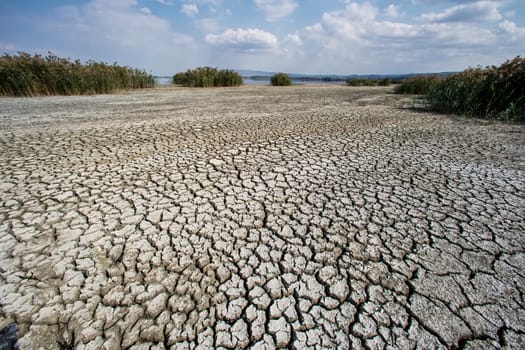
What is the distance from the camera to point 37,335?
3.12 feet

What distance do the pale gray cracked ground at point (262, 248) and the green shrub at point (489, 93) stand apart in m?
2.94

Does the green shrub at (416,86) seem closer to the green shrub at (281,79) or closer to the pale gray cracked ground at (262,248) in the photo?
the green shrub at (281,79)

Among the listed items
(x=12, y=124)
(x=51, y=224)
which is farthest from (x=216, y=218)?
(x=12, y=124)

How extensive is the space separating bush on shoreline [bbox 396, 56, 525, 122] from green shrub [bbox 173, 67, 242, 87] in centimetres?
1406

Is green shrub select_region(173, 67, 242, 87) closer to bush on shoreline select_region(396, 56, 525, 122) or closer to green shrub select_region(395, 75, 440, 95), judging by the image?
green shrub select_region(395, 75, 440, 95)

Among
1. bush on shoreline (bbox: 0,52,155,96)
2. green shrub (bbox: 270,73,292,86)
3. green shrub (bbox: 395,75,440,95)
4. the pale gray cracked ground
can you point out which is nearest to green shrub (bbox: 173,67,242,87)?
green shrub (bbox: 270,73,292,86)

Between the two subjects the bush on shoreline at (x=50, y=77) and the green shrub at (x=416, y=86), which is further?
the green shrub at (x=416, y=86)

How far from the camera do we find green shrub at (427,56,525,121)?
468 cm

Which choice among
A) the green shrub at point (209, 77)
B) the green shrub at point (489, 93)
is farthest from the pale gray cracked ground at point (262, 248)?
the green shrub at point (209, 77)

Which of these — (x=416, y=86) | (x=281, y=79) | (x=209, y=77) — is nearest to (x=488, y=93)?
(x=416, y=86)

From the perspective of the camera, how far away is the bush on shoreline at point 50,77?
796 centimetres

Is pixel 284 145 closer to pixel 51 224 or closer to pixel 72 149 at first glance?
pixel 51 224

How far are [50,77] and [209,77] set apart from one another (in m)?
9.60

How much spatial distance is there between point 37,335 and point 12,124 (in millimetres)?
5111
